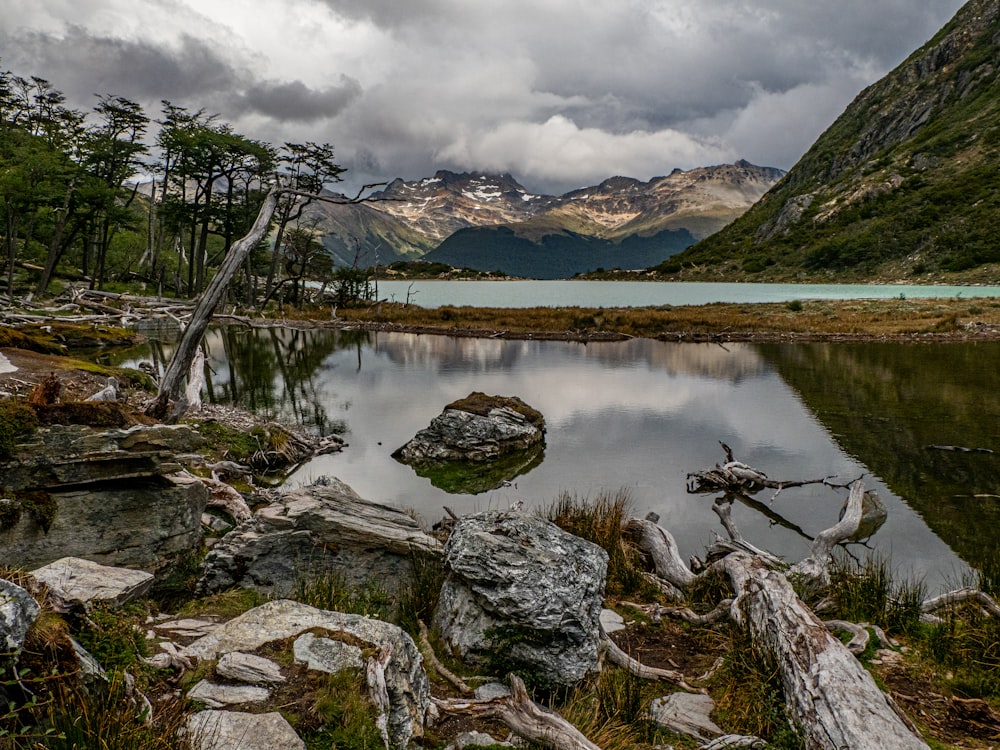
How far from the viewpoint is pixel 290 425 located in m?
19.1

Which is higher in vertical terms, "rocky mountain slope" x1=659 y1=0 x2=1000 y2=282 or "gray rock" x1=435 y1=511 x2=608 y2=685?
"rocky mountain slope" x1=659 y1=0 x2=1000 y2=282

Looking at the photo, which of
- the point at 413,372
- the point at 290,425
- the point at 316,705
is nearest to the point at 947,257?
the point at 413,372

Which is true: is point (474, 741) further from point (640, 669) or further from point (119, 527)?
point (119, 527)

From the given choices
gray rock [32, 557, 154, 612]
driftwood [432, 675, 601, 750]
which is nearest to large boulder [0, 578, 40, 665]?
gray rock [32, 557, 154, 612]

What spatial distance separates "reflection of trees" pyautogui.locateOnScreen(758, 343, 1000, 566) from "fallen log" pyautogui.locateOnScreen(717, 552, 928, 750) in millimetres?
6152

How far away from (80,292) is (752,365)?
4528 centimetres

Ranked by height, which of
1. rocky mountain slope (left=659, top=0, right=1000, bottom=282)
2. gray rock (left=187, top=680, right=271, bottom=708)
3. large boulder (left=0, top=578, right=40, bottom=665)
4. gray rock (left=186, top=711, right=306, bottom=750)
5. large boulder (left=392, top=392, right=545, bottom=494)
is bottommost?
large boulder (left=392, top=392, right=545, bottom=494)

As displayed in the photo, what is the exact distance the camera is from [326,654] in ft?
14.3

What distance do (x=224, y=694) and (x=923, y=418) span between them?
23.3 meters

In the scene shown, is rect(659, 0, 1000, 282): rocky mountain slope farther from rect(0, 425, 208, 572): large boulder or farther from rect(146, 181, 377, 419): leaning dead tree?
rect(0, 425, 208, 572): large boulder

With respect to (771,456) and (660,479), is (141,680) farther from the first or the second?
(771,456)

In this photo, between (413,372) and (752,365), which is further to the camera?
(752,365)

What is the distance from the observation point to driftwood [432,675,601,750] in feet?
14.9

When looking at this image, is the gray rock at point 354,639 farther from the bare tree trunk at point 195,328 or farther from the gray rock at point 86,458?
the bare tree trunk at point 195,328
